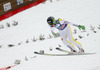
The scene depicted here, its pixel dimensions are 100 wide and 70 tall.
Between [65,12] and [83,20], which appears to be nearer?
[83,20]

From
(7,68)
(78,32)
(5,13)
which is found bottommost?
(7,68)

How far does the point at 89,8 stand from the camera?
11.3 meters

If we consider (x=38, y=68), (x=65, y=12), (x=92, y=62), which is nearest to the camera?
(x=92, y=62)

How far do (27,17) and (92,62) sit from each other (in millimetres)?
6304

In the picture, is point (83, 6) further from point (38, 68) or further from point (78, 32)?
point (38, 68)

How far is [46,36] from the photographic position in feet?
29.7

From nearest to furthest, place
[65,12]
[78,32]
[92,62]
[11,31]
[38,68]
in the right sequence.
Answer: [92,62] → [38,68] → [78,32] → [11,31] → [65,12]

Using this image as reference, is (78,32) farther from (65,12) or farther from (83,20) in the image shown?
(65,12)

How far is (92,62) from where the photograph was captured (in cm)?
574

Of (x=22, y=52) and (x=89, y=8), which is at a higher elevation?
(x=89, y=8)

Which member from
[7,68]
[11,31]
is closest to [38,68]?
[7,68]

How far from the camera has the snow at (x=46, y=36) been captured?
6219mm

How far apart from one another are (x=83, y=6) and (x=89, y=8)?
49cm

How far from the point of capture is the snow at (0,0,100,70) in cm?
622
